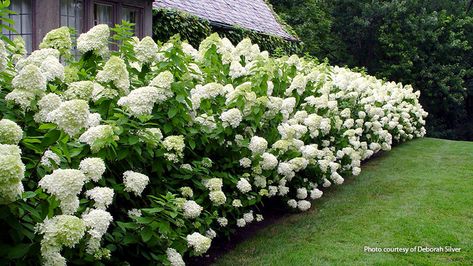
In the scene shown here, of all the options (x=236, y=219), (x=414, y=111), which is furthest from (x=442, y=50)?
(x=236, y=219)

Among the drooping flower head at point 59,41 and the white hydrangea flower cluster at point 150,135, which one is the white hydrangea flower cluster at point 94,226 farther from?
the drooping flower head at point 59,41

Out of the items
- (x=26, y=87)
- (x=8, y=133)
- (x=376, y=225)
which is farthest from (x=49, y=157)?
(x=376, y=225)

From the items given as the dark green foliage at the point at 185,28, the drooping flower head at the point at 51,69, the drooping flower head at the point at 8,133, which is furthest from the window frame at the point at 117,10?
the drooping flower head at the point at 8,133

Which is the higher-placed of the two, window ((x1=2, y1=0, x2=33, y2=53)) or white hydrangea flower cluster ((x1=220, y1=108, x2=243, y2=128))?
window ((x1=2, y1=0, x2=33, y2=53))

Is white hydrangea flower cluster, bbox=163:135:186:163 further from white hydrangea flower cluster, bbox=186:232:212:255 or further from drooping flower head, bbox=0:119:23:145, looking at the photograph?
drooping flower head, bbox=0:119:23:145

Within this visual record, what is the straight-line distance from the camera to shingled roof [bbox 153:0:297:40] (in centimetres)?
1220

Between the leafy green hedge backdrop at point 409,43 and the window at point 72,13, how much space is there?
1817cm

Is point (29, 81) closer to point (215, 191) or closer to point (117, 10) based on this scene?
point (215, 191)

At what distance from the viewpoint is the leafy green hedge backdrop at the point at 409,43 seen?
25203 mm

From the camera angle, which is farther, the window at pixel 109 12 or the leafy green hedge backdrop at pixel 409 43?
the leafy green hedge backdrop at pixel 409 43

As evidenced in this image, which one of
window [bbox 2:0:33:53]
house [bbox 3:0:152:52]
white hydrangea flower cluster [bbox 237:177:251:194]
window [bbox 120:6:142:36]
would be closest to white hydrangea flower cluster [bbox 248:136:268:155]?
white hydrangea flower cluster [bbox 237:177:251:194]

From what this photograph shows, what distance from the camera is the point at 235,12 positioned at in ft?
48.1

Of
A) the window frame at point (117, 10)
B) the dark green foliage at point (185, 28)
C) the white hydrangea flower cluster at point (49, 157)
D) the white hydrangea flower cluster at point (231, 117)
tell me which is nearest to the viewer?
the white hydrangea flower cluster at point (49, 157)

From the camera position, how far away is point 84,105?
2.69 m
